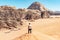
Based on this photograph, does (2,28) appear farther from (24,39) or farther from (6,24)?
(24,39)

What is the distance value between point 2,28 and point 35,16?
94.7ft

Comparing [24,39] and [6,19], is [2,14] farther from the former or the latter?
[24,39]

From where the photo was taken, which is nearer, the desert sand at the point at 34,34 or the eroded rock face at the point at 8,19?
the desert sand at the point at 34,34

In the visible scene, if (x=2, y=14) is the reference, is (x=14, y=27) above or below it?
below

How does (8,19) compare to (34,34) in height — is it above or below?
above

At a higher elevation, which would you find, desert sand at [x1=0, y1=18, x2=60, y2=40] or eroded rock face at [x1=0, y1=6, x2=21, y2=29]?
eroded rock face at [x1=0, y1=6, x2=21, y2=29]

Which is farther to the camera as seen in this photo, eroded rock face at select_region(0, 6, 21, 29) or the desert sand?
eroded rock face at select_region(0, 6, 21, 29)

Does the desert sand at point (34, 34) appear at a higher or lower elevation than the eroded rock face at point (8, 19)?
lower

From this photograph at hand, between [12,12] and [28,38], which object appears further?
[12,12]

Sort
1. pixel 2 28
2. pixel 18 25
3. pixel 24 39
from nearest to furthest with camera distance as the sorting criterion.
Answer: pixel 24 39
pixel 2 28
pixel 18 25

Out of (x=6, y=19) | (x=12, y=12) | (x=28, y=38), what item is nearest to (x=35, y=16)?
(x=12, y=12)

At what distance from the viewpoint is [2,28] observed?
29.3 meters

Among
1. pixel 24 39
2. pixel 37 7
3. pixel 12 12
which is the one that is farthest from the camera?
pixel 37 7

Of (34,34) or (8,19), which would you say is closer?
(34,34)
